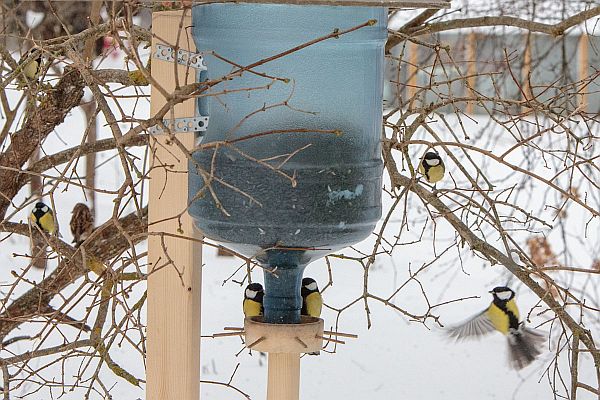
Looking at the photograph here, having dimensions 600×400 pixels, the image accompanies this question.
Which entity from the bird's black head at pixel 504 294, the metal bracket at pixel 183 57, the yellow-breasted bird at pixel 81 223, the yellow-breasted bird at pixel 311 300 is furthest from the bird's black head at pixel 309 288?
the yellow-breasted bird at pixel 81 223

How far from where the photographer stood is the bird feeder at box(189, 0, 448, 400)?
185 centimetres

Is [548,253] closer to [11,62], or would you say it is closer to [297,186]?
[11,62]

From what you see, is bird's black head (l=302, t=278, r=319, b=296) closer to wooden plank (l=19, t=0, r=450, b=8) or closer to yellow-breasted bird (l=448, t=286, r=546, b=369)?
wooden plank (l=19, t=0, r=450, b=8)

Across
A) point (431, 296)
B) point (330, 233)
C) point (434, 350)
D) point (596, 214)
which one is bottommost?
point (330, 233)

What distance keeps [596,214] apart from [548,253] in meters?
4.23

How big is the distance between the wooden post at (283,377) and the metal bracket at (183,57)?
605 millimetres

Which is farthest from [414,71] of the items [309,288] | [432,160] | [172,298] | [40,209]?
[172,298]

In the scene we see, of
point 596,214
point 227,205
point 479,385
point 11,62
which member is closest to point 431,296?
point 479,385

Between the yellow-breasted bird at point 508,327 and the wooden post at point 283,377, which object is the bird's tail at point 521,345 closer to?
the yellow-breasted bird at point 508,327

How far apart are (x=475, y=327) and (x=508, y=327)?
135mm

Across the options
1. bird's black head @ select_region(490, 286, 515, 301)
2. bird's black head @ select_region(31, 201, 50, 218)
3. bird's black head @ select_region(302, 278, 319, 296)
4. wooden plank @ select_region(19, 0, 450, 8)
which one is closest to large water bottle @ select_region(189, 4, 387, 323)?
wooden plank @ select_region(19, 0, 450, 8)

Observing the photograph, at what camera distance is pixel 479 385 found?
5.36 metres

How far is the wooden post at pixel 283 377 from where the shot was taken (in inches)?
77.8

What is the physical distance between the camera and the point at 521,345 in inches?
161
